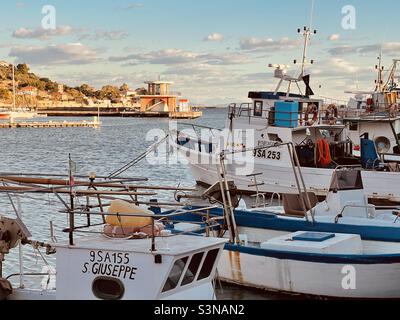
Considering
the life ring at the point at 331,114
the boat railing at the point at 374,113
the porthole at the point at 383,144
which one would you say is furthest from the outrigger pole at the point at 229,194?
the boat railing at the point at 374,113

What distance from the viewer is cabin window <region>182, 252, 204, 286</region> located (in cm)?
1209

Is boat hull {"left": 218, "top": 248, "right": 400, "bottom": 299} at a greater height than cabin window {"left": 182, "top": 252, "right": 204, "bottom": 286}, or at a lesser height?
lesser

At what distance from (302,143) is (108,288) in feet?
72.7

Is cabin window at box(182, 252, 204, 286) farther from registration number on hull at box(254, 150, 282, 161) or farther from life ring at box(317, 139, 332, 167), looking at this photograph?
registration number on hull at box(254, 150, 282, 161)

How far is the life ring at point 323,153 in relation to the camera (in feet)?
103

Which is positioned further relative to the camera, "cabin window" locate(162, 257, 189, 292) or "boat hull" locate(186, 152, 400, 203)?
"boat hull" locate(186, 152, 400, 203)

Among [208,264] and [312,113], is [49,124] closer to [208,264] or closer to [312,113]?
[312,113]

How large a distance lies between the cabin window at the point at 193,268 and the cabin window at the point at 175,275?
0.21 metres

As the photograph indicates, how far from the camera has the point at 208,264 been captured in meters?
12.5

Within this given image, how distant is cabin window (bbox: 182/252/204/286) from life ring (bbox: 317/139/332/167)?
65.3 feet

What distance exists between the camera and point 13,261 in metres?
20.9

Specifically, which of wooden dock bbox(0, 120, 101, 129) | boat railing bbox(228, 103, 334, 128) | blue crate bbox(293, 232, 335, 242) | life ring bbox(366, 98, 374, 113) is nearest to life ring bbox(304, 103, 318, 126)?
boat railing bbox(228, 103, 334, 128)

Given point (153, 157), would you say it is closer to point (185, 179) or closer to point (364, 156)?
point (185, 179)
